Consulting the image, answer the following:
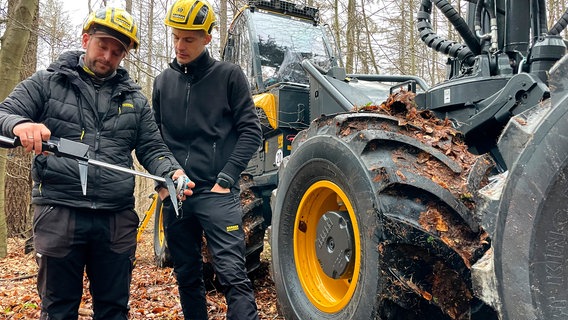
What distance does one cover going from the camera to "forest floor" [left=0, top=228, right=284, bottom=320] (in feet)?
14.6

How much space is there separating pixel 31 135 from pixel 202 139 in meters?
1.19

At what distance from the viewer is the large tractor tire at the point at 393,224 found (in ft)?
7.74

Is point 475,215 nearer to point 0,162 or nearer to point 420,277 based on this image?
point 420,277

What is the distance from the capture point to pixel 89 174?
2.70m

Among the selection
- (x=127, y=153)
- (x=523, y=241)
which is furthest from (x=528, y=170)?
(x=127, y=153)

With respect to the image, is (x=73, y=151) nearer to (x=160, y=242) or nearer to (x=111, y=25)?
(x=111, y=25)

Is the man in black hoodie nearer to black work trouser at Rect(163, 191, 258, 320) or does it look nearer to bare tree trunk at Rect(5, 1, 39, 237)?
black work trouser at Rect(163, 191, 258, 320)

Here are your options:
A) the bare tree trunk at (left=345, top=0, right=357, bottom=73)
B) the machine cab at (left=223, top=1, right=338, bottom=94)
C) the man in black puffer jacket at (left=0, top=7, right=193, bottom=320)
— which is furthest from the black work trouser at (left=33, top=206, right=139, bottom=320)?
the bare tree trunk at (left=345, top=0, right=357, bottom=73)

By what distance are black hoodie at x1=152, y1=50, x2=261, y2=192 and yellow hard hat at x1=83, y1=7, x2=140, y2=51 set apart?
60 cm

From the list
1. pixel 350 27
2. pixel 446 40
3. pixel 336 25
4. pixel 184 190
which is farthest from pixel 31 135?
pixel 350 27

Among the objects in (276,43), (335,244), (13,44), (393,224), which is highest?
(13,44)

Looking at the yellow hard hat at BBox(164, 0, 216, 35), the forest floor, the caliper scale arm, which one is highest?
the yellow hard hat at BBox(164, 0, 216, 35)

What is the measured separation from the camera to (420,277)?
2.45 metres

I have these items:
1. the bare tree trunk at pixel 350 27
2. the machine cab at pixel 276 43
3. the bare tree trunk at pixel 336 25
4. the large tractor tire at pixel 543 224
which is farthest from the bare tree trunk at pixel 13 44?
the large tractor tire at pixel 543 224
